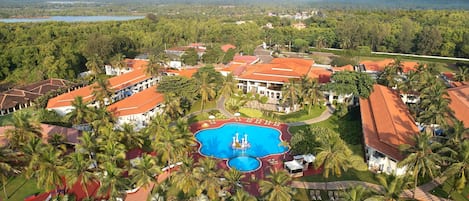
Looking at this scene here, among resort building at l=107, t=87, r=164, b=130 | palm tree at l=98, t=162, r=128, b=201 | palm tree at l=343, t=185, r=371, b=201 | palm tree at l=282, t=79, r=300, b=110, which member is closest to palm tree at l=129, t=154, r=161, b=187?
palm tree at l=98, t=162, r=128, b=201

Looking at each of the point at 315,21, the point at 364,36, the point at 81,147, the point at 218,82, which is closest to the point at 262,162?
the point at 81,147

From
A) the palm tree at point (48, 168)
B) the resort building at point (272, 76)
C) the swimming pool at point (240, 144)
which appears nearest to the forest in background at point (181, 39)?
the resort building at point (272, 76)

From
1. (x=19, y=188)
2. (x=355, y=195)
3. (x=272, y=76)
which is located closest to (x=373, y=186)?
(x=355, y=195)

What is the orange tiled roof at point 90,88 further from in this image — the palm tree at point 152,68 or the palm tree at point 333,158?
the palm tree at point 333,158

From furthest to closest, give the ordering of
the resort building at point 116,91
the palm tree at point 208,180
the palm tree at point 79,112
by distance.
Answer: the resort building at point 116,91, the palm tree at point 79,112, the palm tree at point 208,180

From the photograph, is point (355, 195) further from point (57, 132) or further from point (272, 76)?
point (272, 76)

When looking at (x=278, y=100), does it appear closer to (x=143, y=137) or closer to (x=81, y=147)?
(x=143, y=137)
